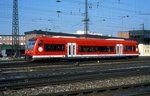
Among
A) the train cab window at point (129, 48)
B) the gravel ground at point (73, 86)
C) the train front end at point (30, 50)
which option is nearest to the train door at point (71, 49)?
the train front end at point (30, 50)

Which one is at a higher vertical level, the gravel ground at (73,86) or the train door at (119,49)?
the train door at (119,49)

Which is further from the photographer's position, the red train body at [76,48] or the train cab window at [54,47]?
the train cab window at [54,47]

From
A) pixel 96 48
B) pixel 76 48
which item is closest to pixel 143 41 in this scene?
pixel 96 48

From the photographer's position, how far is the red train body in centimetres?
3319

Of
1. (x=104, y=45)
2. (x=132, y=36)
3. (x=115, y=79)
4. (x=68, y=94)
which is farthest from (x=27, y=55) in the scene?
(x=132, y=36)

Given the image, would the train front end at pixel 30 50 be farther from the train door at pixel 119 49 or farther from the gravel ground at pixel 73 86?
the gravel ground at pixel 73 86

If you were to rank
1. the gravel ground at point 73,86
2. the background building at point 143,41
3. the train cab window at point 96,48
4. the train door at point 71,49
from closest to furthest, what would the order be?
the gravel ground at point 73,86
the train door at point 71,49
the train cab window at point 96,48
the background building at point 143,41

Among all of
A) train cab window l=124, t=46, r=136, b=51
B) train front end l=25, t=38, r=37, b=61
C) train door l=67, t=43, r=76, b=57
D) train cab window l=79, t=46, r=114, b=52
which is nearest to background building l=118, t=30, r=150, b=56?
train cab window l=124, t=46, r=136, b=51

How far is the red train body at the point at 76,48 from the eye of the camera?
33188mm

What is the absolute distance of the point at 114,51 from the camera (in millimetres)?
42000

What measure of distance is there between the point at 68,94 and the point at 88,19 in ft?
133

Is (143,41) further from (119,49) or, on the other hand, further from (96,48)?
(96,48)

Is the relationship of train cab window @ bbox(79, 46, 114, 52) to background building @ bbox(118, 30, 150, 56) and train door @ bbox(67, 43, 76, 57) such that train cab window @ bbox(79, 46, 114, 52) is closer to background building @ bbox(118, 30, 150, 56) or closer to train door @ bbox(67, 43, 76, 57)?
train door @ bbox(67, 43, 76, 57)

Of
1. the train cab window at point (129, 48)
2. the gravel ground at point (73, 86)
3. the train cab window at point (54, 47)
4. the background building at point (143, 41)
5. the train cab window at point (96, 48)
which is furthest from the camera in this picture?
the background building at point (143, 41)
